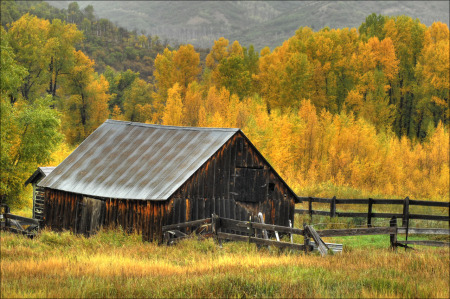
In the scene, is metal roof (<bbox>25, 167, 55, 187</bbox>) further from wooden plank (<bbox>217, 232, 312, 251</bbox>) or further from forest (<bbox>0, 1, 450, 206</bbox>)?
wooden plank (<bbox>217, 232, 312, 251</bbox>)

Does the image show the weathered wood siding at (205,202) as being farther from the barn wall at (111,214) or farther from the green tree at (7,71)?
the green tree at (7,71)

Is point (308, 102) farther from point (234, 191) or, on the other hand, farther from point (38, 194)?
point (234, 191)

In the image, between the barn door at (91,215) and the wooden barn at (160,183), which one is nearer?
the wooden barn at (160,183)

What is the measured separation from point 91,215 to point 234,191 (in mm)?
6031

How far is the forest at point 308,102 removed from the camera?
45.3m

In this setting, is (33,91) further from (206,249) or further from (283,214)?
(206,249)

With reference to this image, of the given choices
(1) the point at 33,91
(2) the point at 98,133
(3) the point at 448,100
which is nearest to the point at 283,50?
(3) the point at 448,100

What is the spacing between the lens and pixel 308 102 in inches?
2034

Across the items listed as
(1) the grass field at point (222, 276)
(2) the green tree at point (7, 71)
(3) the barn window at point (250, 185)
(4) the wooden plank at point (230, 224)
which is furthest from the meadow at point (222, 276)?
(2) the green tree at point (7, 71)

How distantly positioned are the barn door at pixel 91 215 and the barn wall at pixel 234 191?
3.66 metres

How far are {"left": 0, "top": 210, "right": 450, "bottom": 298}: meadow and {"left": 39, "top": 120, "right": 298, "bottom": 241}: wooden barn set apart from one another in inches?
173

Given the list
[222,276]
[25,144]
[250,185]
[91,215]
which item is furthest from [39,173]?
[222,276]

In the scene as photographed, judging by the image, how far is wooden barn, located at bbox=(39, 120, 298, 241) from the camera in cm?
1958

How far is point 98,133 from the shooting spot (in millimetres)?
25750
